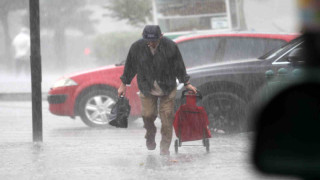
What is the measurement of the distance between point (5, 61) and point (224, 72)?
3111 cm

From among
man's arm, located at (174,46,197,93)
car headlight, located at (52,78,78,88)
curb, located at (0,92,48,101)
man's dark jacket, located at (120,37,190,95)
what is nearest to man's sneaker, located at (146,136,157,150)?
man's dark jacket, located at (120,37,190,95)

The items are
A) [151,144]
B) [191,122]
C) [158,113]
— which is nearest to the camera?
[191,122]

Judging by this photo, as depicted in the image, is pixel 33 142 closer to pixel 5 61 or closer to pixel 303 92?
pixel 303 92

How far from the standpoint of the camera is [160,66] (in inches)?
292

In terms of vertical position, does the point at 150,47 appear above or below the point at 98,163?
above

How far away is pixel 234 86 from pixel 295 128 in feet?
23.6

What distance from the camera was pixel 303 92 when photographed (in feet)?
6.95

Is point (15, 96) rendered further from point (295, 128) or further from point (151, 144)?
point (295, 128)

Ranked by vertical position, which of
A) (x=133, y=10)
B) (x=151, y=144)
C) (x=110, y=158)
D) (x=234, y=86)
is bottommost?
(x=110, y=158)

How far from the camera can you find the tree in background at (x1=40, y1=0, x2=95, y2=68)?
38.8 metres

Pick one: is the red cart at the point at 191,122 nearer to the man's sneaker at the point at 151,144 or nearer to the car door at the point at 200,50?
the man's sneaker at the point at 151,144

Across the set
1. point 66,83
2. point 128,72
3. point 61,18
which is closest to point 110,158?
point 128,72

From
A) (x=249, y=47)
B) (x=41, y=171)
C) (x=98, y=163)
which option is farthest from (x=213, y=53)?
(x=41, y=171)

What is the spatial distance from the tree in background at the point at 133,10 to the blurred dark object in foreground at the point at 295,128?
26102 mm
